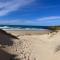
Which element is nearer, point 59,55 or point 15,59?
point 15,59

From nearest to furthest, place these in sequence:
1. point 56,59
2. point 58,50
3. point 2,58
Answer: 1. point 2,58
2. point 56,59
3. point 58,50

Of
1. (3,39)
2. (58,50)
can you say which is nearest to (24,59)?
(58,50)

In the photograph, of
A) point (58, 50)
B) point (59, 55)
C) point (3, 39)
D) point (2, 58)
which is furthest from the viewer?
point (3, 39)

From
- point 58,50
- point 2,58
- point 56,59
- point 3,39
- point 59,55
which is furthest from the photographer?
point 3,39

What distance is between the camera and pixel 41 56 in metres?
7.27

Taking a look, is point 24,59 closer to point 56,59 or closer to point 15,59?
point 15,59

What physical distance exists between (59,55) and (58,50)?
80 cm

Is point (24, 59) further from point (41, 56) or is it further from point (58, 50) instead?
point (58, 50)

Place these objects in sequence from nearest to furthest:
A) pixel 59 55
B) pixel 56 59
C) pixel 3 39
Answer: pixel 56 59 → pixel 59 55 → pixel 3 39

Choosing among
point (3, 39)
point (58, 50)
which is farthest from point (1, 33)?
point (58, 50)

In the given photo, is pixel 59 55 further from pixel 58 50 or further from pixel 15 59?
pixel 15 59

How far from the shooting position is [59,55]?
282 inches

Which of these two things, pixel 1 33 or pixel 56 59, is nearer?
pixel 56 59

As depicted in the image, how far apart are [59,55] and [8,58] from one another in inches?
75.4
